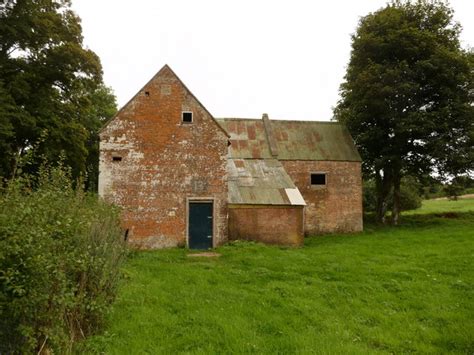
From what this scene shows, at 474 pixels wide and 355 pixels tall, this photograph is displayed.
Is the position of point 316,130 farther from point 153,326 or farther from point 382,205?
point 153,326

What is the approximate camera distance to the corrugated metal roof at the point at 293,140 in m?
23.3

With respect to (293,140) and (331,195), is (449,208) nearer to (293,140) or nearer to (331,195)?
(331,195)

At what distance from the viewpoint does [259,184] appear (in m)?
18.1

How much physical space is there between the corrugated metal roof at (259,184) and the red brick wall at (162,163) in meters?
1.04

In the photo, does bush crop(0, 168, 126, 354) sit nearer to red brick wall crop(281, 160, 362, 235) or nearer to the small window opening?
the small window opening

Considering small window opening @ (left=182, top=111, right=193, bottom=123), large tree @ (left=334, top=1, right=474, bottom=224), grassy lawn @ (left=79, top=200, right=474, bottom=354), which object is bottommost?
grassy lawn @ (left=79, top=200, right=474, bottom=354)

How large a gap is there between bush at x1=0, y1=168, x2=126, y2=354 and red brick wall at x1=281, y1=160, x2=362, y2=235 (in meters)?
17.3

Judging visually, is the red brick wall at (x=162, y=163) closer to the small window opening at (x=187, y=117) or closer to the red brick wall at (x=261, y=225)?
the small window opening at (x=187, y=117)

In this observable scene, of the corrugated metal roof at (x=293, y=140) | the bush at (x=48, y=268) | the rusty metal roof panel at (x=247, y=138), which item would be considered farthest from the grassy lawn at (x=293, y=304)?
the corrugated metal roof at (x=293, y=140)

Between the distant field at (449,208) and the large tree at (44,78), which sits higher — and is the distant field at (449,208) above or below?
below

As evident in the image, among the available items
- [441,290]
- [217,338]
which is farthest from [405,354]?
[441,290]

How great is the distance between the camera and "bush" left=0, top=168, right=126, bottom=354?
14.8 ft

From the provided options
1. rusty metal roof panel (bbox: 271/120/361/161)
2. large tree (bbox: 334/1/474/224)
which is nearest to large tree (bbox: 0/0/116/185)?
rusty metal roof panel (bbox: 271/120/361/161)

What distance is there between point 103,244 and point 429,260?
11.4m
